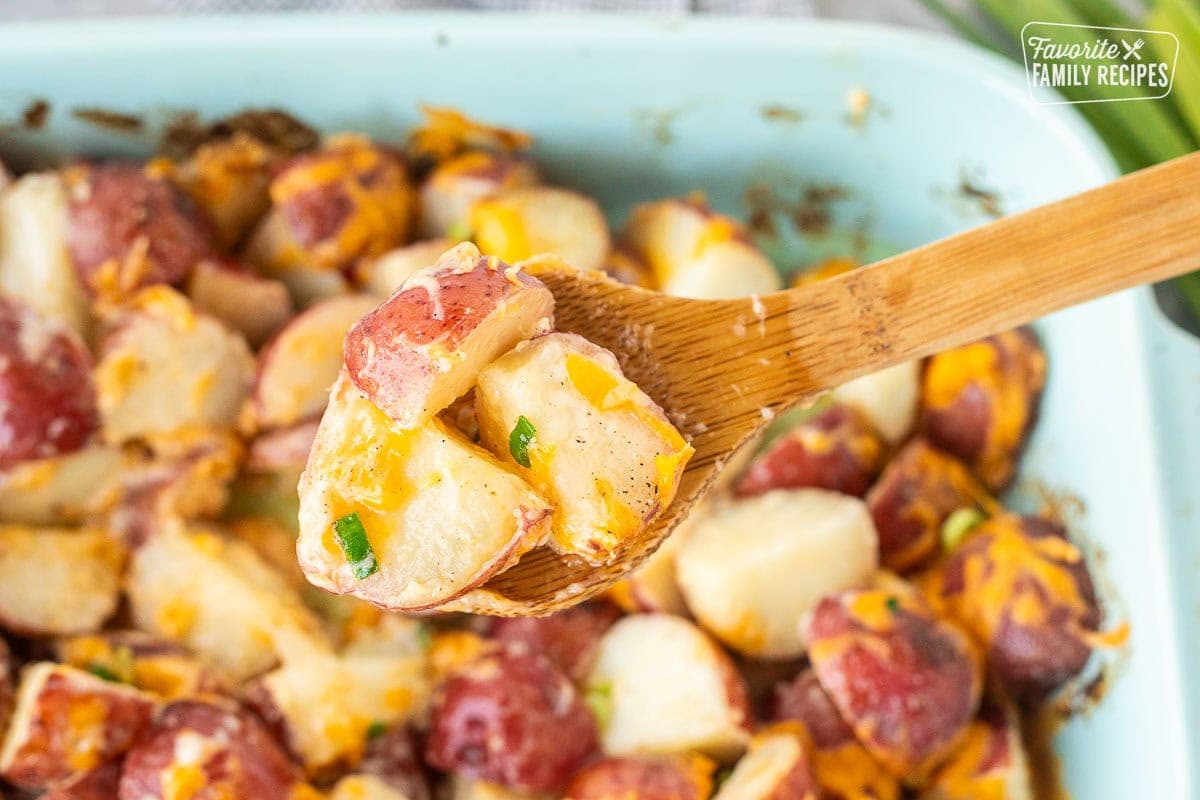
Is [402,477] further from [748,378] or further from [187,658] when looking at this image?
[187,658]

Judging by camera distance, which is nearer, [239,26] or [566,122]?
[239,26]

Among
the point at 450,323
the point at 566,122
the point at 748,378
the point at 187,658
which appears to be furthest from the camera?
the point at 566,122

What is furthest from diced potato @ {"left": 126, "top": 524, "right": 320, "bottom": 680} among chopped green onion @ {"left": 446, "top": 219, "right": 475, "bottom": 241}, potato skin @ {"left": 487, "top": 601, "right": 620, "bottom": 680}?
chopped green onion @ {"left": 446, "top": 219, "right": 475, "bottom": 241}

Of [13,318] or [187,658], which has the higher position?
[13,318]

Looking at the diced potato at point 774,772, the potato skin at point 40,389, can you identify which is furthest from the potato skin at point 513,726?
the potato skin at point 40,389

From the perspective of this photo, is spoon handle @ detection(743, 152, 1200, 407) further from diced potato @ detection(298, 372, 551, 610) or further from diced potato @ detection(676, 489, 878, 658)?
diced potato @ detection(676, 489, 878, 658)

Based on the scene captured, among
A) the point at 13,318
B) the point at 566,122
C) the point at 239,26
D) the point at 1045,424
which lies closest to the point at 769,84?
the point at 566,122

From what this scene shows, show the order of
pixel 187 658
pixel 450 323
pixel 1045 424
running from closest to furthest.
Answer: pixel 450 323
pixel 187 658
pixel 1045 424
